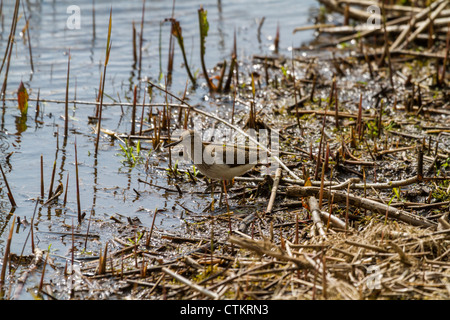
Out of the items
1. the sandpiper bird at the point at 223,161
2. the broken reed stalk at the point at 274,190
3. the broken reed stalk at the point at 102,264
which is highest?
the sandpiper bird at the point at 223,161

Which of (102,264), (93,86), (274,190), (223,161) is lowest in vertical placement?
(102,264)

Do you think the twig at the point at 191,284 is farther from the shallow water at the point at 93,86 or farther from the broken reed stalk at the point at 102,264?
the shallow water at the point at 93,86

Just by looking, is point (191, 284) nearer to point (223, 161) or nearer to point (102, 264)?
point (102, 264)

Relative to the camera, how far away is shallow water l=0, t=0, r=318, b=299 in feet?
17.9

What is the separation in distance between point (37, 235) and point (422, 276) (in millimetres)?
3172

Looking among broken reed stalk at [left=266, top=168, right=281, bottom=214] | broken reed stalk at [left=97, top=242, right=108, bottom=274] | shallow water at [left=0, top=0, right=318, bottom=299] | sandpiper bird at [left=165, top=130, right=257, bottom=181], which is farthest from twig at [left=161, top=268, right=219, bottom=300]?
sandpiper bird at [left=165, top=130, right=257, bottom=181]

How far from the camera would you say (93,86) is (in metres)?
8.65

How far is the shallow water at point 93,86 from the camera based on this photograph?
5.45 metres

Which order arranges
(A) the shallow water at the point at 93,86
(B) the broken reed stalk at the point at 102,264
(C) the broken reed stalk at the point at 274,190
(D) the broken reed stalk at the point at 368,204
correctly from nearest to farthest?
(B) the broken reed stalk at the point at 102,264 < (D) the broken reed stalk at the point at 368,204 < (C) the broken reed stalk at the point at 274,190 < (A) the shallow water at the point at 93,86

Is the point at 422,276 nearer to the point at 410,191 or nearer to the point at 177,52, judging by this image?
the point at 410,191

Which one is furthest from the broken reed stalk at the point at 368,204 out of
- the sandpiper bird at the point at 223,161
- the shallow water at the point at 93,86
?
the shallow water at the point at 93,86

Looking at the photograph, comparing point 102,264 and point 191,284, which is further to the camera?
point 102,264

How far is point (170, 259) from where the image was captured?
453 centimetres

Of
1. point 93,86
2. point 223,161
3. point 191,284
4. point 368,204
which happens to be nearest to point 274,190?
point 223,161
